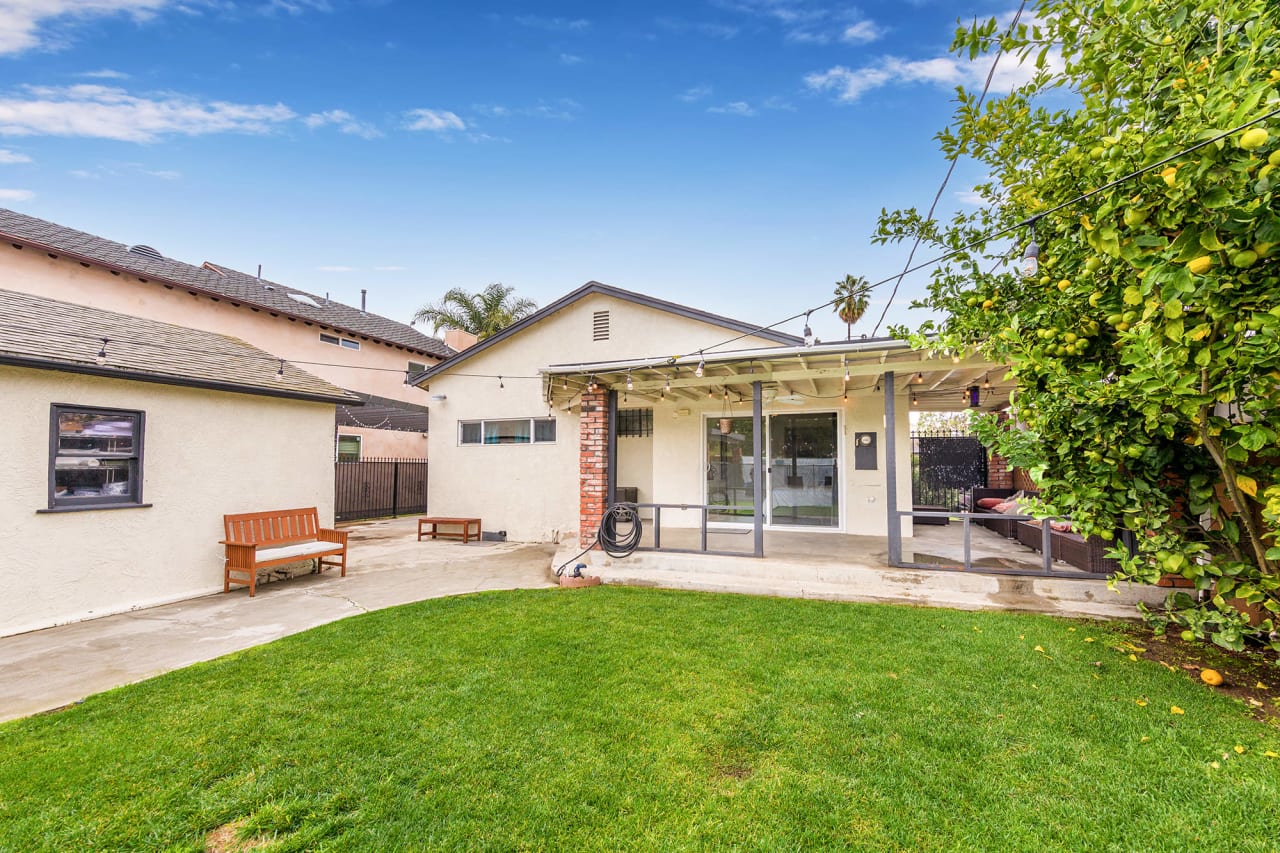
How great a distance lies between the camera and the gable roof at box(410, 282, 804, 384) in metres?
9.20

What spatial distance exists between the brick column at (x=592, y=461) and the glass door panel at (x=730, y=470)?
282cm

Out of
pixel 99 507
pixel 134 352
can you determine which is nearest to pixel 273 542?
pixel 99 507

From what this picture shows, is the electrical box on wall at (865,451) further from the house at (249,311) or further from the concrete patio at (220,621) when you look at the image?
the house at (249,311)

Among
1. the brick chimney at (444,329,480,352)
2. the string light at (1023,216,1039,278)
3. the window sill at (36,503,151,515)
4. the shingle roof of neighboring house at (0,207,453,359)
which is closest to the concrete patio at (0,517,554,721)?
the window sill at (36,503,151,515)

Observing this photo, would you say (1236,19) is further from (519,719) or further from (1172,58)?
(519,719)

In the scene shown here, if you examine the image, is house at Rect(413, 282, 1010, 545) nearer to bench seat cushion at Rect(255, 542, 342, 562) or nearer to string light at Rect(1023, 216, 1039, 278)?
string light at Rect(1023, 216, 1039, 278)

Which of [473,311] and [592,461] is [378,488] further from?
[592,461]

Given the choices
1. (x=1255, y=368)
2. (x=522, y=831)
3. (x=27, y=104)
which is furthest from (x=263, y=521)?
(x=1255, y=368)

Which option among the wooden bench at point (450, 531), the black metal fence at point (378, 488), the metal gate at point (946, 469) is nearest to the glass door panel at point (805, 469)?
the metal gate at point (946, 469)

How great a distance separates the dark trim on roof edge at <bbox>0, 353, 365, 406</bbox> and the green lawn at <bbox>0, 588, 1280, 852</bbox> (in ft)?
12.3

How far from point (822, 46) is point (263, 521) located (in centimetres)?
1177

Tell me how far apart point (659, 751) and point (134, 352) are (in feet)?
26.1

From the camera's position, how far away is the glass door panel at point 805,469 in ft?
30.8

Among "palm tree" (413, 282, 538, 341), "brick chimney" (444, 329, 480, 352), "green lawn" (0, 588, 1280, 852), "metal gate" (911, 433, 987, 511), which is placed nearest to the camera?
"green lawn" (0, 588, 1280, 852)
